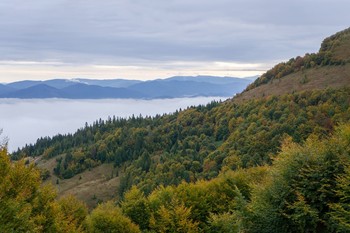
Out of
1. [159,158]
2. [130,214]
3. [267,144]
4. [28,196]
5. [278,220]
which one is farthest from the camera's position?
[159,158]

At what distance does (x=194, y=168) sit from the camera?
153625 millimetres

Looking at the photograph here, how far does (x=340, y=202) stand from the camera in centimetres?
2706

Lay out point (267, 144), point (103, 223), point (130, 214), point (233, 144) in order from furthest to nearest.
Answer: point (233, 144) → point (267, 144) → point (130, 214) → point (103, 223)

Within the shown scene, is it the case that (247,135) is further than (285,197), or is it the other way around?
(247,135)

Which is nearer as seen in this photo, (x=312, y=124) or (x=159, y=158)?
(x=312, y=124)

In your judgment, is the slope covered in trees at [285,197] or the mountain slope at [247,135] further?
the mountain slope at [247,135]

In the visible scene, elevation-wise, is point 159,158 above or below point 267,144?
below

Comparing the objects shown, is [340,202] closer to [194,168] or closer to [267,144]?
[267,144]

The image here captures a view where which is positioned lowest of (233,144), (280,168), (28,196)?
(233,144)

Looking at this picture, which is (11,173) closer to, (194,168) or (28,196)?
(28,196)

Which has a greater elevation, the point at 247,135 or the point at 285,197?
the point at 285,197

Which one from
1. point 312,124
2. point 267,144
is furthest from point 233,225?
point 312,124

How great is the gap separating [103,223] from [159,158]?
14704 cm

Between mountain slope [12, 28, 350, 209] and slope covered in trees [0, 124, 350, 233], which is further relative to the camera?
mountain slope [12, 28, 350, 209]
